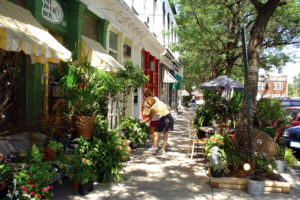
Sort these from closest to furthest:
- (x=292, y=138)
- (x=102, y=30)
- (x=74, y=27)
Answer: (x=74, y=27) → (x=292, y=138) → (x=102, y=30)

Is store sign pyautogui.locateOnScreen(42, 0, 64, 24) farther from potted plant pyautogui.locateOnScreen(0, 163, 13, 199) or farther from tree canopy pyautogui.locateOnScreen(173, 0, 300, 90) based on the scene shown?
tree canopy pyautogui.locateOnScreen(173, 0, 300, 90)

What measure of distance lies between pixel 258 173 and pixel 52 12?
18.1ft

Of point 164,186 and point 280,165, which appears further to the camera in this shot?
point 280,165

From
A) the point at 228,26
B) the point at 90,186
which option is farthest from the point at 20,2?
the point at 228,26

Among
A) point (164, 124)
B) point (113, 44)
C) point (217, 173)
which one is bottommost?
point (217, 173)

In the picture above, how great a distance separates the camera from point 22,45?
374cm

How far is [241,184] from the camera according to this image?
5.03m

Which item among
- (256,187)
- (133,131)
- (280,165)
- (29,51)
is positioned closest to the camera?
(29,51)

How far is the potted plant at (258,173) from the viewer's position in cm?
471

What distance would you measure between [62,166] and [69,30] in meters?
3.87

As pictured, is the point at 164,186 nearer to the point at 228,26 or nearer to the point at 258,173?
the point at 258,173

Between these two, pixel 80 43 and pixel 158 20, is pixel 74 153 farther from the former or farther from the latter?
pixel 158 20

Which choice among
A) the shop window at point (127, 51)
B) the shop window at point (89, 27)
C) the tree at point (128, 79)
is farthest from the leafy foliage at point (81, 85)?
the shop window at point (127, 51)

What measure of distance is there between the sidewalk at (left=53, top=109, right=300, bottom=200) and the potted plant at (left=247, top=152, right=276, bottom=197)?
5.3 inches
